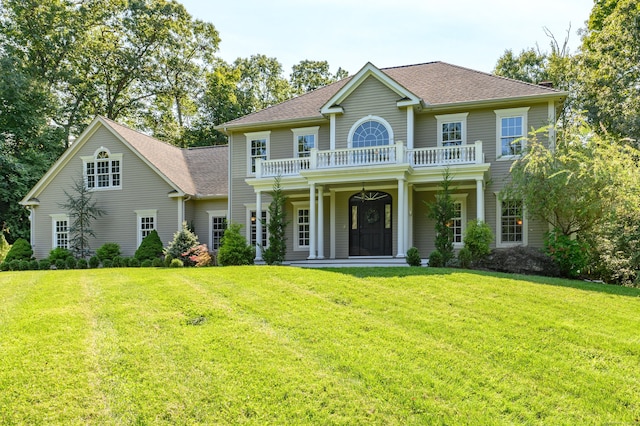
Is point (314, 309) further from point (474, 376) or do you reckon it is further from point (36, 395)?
point (36, 395)

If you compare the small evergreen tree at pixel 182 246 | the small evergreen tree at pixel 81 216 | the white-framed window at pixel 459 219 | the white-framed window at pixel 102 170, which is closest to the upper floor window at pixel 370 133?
the white-framed window at pixel 459 219

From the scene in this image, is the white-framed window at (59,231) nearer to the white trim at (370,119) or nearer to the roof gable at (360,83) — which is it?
the roof gable at (360,83)

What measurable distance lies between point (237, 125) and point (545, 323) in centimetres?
1591

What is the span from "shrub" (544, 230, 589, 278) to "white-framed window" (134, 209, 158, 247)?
16656 millimetres

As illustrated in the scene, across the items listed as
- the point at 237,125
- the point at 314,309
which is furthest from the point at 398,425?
the point at 237,125

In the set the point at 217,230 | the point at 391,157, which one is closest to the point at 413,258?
the point at 391,157

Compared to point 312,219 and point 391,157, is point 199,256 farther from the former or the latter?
point 391,157

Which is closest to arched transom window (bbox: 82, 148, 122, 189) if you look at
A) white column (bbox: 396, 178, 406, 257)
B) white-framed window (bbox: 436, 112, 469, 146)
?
white column (bbox: 396, 178, 406, 257)

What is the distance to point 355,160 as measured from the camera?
1755 cm

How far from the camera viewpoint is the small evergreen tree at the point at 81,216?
22609 mm

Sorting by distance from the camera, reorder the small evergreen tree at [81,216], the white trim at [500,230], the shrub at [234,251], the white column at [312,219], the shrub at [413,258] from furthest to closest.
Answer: the small evergreen tree at [81,216] → the white column at [312,219] → the white trim at [500,230] → the shrub at [234,251] → the shrub at [413,258]

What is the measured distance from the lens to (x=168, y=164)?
24.2 m

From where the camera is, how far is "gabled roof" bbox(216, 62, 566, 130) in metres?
18.1

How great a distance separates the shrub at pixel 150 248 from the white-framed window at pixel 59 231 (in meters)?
5.26
